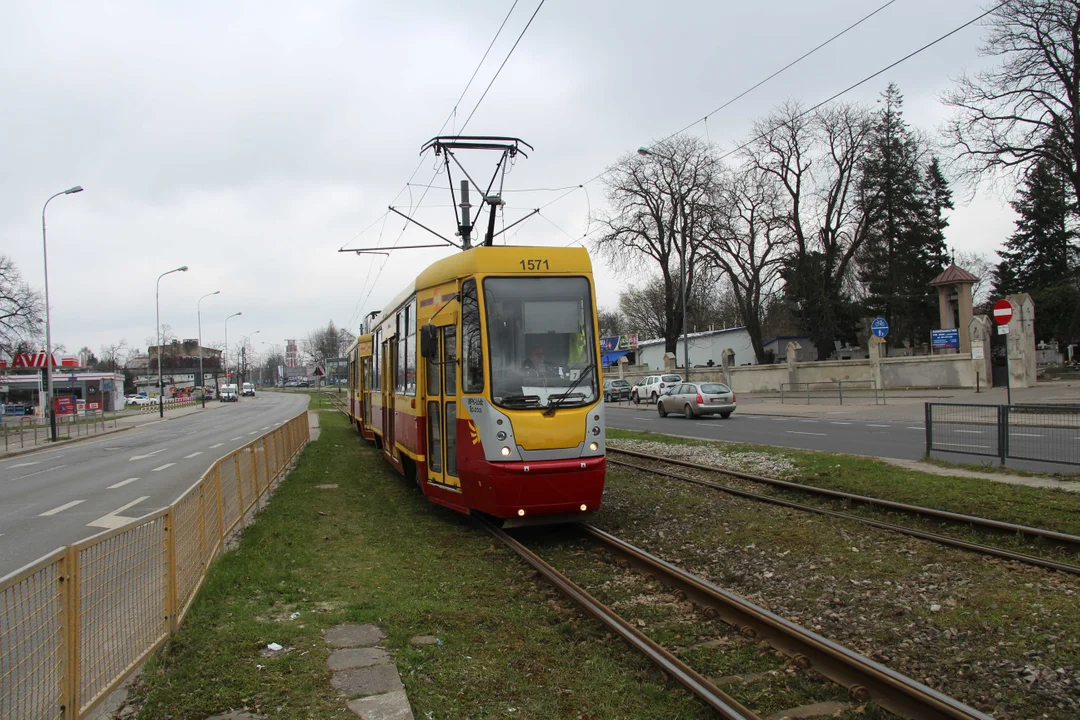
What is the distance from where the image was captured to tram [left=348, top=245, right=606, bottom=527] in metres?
8.90

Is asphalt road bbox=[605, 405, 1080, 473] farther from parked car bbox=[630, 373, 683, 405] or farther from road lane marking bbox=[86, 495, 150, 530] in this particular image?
road lane marking bbox=[86, 495, 150, 530]

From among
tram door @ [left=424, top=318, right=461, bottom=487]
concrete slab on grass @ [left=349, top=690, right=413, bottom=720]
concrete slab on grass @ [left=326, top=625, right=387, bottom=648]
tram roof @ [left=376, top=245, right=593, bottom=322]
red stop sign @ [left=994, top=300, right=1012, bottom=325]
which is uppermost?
tram roof @ [left=376, top=245, right=593, bottom=322]

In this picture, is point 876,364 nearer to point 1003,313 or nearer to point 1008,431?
point 1003,313

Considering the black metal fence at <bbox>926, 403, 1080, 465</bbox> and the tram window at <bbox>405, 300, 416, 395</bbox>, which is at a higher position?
the tram window at <bbox>405, 300, 416, 395</bbox>

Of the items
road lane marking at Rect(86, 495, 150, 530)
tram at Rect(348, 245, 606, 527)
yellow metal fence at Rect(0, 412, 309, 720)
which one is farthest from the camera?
road lane marking at Rect(86, 495, 150, 530)

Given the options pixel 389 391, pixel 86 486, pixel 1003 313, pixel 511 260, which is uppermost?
pixel 511 260

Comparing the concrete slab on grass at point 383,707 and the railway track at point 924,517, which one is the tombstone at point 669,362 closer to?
the railway track at point 924,517

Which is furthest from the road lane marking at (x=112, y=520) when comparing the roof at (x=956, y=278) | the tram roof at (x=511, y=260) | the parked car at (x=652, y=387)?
the roof at (x=956, y=278)

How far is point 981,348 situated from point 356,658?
36.1m

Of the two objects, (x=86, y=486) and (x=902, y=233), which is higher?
(x=902, y=233)

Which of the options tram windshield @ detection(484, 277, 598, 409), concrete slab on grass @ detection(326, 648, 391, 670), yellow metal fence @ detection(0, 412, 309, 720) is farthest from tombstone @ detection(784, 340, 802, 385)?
concrete slab on grass @ detection(326, 648, 391, 670)

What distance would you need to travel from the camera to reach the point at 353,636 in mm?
5953

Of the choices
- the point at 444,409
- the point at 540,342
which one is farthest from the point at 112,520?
the point at 540,342

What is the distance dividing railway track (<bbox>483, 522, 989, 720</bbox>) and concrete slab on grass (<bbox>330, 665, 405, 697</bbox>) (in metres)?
1.67
